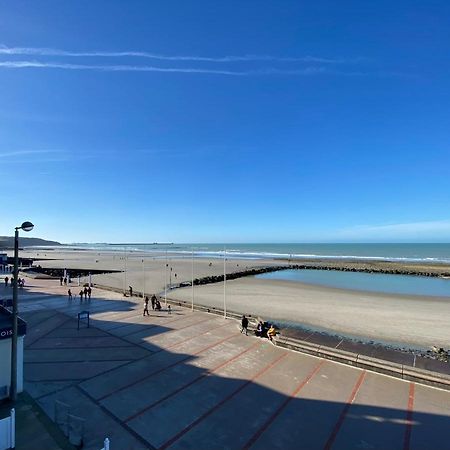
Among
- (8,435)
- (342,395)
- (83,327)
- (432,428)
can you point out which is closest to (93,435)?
(8,435)

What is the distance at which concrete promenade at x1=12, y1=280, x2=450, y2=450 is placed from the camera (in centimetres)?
926

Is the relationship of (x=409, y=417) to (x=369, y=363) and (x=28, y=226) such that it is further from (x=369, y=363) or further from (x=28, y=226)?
(x=28, y=226)

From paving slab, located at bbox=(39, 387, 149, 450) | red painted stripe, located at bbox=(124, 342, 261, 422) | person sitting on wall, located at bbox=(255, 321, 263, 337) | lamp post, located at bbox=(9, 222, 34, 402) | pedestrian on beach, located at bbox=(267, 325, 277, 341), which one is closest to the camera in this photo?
paving slab, located at bbox=(39, 387, 149, 450)

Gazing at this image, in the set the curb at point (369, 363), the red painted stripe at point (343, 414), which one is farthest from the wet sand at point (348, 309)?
the red painted stripe at point (343, 414)

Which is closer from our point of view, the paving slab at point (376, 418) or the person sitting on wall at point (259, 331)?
the paving slab at point (376, 418)

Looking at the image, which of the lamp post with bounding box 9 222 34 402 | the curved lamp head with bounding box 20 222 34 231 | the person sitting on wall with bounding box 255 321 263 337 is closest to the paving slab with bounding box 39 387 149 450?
the lamp post with bounding box 9 222 34 402

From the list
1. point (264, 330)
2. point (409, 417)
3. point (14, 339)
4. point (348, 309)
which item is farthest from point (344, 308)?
point (14, 339)

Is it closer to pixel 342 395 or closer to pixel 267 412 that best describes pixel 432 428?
pixel 342 395

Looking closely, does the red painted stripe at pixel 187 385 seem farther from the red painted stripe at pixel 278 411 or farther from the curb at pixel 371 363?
the red painted stripe at pixel 278 411

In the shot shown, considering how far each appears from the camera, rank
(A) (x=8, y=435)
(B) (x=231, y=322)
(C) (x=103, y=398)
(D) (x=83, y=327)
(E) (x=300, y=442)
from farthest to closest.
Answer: (B) (x=231, y=322)
(D) (x=83, y=327)
(C) (x=103, y=398)
(E) (x=300, y=442)
(A) (x=8, y=435)

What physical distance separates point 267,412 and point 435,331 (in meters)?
19.5

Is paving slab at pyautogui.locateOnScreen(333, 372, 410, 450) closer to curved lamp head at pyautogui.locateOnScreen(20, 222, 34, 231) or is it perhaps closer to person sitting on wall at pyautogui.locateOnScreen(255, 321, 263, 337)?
person sitting on wall at pyautogui.locateOnScreen(255, 321, 263, 337)

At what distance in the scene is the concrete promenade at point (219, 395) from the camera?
9258 mm

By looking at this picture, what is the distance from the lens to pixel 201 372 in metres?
13.7
